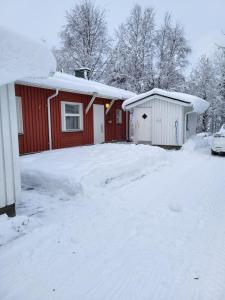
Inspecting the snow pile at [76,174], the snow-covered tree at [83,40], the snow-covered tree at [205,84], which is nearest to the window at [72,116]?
the snow pile at [76,174]

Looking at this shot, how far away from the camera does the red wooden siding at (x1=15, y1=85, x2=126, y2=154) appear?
8.45 metres

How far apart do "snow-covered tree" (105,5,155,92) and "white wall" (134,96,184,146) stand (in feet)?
35.2

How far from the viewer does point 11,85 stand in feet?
12.7

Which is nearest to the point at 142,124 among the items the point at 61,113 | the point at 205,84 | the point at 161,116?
the point at 161,116

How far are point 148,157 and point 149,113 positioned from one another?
16.7ft

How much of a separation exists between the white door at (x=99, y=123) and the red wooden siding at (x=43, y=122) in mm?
272

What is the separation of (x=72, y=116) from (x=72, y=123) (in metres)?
0.30

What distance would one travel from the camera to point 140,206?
454 cm

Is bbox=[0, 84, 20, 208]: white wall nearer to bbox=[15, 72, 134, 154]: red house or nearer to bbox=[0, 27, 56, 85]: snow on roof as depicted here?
bbox=[0, 27, 56, 85]: snow on roof

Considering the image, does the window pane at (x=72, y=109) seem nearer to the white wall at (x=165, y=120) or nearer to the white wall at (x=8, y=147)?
the white wall at (x=165, y=120)

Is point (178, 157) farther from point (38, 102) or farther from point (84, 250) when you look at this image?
point (84, 250)

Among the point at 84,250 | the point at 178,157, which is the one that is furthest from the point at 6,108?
the point at 178,157

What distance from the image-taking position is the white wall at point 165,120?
11.9 metres

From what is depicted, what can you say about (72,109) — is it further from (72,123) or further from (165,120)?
(165,120)
